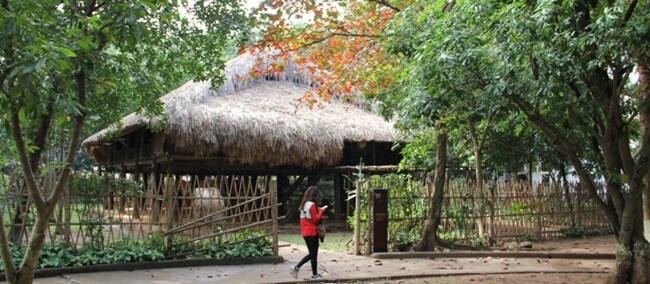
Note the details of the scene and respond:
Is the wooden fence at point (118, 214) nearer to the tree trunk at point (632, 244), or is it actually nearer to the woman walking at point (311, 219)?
the woman walking at point (311, 219)

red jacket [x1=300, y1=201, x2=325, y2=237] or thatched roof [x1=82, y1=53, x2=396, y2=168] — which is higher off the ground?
thatched roof [x1=82, y1=53, x2=396, y2=168]

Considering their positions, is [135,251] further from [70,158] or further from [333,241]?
[333,241]

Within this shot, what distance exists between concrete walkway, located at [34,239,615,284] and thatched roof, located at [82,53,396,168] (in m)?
4.92

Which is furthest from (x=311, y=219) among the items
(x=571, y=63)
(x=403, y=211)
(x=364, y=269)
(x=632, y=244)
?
(x=632, y=244)

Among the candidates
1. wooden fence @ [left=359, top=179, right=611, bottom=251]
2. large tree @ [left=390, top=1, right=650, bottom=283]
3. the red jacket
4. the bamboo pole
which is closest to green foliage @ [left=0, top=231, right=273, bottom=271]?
the bamboo pole

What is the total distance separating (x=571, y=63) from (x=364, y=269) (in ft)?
15.0

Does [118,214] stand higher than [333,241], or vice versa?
[118,214]

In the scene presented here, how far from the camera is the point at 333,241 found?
14.3 m

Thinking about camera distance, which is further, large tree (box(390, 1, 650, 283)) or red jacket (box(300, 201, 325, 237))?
red jacket (box(300, 201, 325, 237))

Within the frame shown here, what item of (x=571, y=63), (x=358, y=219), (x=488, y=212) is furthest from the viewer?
(x=488, y=212)

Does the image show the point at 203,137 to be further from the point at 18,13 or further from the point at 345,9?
the point at 18,13

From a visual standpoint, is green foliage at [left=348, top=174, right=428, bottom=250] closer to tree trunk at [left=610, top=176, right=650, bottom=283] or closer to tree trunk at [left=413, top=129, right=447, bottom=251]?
tree trunk at [left=413, top=129, right=447, bottom=251]

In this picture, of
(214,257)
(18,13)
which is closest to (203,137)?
(214,257)

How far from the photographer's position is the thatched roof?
1562cm
